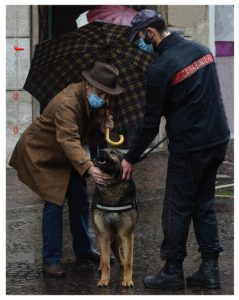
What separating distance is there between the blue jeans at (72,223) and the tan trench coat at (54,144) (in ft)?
0.44

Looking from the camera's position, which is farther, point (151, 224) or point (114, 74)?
point (151, 224)

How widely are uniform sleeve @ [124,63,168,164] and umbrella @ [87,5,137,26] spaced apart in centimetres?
691

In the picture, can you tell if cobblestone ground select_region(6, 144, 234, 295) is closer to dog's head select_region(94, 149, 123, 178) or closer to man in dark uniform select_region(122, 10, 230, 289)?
man in dark uniform select_region(122, 10, 230, 289)

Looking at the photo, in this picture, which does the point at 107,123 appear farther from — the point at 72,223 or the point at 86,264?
the point at 86,264

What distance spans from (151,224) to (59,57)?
2.17 m

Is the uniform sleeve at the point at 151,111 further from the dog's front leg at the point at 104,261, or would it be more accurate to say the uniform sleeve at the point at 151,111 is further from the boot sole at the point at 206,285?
the boot sole at the point at 206,285

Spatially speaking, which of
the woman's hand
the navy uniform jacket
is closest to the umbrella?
the woman's hand

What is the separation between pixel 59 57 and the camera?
23.4 ft

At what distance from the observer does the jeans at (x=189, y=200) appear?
19.5 feet

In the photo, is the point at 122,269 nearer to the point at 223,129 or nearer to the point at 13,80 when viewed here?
the point at 223,129

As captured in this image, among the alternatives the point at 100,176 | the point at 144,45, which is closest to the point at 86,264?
the point at 100,176

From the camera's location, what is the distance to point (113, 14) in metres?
13.1

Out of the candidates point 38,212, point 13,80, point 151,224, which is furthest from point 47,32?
point 151,224

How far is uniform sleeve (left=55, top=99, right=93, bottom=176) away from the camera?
6.07 metres
